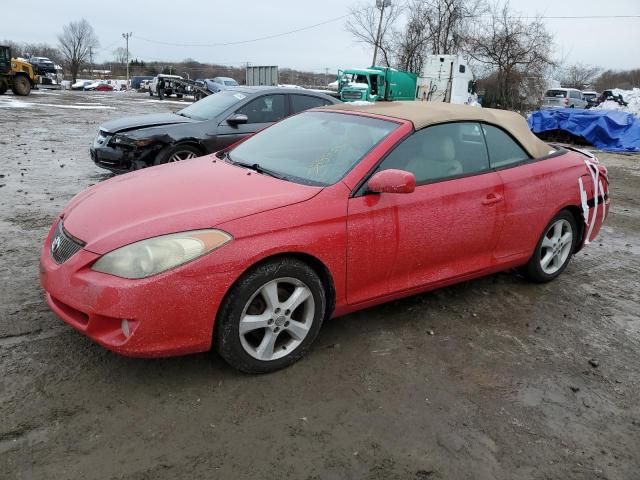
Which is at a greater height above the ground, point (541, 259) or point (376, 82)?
point (376, 82)

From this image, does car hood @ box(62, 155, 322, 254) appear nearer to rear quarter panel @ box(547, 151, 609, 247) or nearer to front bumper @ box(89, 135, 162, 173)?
rear quarter panel @ box(547, 151, 609, 247)

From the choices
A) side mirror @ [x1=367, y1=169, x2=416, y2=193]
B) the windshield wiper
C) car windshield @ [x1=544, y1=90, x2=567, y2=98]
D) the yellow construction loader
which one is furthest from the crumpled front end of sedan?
car windshield @ [x1=544, y1=90, x2=567, y2=98]

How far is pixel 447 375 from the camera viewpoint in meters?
3.01

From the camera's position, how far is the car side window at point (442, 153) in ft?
11.1

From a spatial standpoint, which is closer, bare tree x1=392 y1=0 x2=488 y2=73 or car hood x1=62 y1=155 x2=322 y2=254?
car hood x1=62 y1=155 x2=322 y2=254

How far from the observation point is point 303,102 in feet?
26.1

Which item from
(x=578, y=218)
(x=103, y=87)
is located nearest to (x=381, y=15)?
(x=103, y=87)

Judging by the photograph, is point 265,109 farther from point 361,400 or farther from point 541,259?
point 361,400

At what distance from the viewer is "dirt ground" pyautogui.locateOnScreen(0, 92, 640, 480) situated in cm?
228

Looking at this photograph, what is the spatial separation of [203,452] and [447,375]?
4.82 ft

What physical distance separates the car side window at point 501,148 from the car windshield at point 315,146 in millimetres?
898

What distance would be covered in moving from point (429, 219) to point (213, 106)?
17.5 feet

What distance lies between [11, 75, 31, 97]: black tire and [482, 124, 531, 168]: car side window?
2882 centimetres

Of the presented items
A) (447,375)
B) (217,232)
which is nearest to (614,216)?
(447,375)
